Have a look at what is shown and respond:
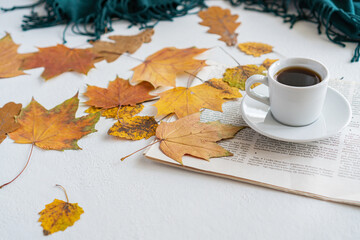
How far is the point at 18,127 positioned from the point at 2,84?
227 mm

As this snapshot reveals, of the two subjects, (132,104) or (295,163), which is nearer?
(295,163)

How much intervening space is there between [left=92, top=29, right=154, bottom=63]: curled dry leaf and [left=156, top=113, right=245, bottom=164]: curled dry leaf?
0.37 metres

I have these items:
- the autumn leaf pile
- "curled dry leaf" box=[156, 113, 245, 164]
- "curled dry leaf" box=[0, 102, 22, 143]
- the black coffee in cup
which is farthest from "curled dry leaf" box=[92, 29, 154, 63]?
the black coffee in cup

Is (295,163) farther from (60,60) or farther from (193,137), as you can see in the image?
(60,60)

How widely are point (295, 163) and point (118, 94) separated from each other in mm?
429

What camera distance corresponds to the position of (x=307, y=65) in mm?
627

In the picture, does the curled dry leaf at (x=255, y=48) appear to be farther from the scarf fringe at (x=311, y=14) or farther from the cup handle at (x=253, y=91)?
the cup handle at (x=253, y=91)

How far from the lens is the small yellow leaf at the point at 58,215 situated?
0.53 metres

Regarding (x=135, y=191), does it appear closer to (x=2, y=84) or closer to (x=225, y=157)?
(x=225, y=157)

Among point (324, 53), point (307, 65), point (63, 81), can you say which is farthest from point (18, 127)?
point (324, 53)

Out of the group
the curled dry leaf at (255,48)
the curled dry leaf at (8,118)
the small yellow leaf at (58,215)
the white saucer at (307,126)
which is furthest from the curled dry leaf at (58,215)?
the curled dry leaf at (255,48)

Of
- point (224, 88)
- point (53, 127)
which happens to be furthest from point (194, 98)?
point (53, 127)

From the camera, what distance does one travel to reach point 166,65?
86 cm

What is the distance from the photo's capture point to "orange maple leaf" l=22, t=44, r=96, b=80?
35.6 inches
